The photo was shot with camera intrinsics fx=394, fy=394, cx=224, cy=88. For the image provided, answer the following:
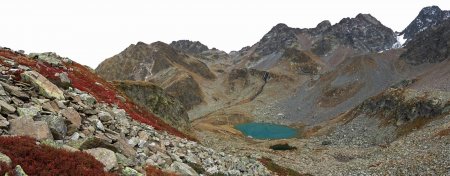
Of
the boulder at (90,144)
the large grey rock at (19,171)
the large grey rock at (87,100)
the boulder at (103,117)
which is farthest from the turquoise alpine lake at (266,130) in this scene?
the large grey rock at (19,171)

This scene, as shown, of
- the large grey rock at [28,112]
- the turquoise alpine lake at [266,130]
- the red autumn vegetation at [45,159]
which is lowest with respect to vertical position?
the turquoise alpine lake at [266,130]

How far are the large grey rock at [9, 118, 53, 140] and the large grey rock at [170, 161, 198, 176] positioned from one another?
21.3 ft

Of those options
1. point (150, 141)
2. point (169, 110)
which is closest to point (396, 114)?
point (169, 110)

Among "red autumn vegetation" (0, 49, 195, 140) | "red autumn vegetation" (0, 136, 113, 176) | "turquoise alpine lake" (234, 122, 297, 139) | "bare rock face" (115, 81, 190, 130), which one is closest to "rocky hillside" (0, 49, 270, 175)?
"red autumn vegetation" (0, 136, 113, 176)

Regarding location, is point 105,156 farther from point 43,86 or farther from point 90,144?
point 43,86

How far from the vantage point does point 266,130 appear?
563 ft

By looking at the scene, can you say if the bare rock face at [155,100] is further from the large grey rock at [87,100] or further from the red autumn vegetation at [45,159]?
the red autumn vegetation at [45,159]

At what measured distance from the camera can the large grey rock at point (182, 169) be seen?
2084cm

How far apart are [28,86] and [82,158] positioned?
9663mm

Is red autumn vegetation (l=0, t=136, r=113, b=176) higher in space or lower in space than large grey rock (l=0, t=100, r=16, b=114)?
lower

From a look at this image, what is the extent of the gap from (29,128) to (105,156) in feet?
11.4

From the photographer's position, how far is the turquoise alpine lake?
15600cm

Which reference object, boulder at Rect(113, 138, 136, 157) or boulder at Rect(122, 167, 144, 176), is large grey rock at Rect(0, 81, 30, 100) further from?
boulder at Rect(122, 167, 144, 176)

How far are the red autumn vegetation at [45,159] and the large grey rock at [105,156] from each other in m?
0.53
